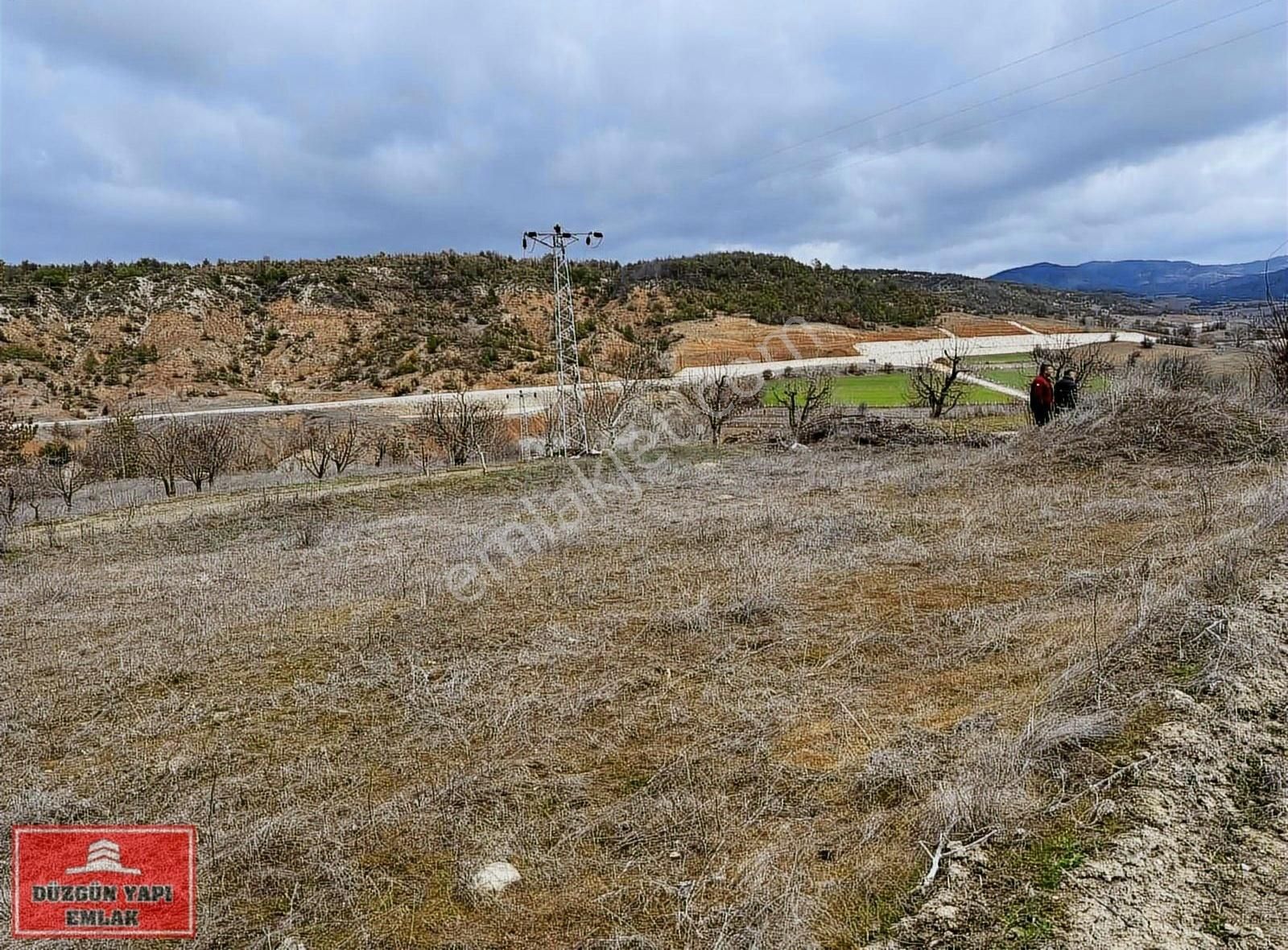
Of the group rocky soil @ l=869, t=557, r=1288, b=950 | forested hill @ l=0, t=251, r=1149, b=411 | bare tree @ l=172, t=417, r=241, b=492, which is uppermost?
forested hill @ l=0, t=251, r=1149, b=411

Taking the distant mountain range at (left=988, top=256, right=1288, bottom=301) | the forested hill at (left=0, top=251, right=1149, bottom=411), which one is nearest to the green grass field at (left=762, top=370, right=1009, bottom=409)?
the forested hill at (left=0, top=251, right=1149, bottom=411)

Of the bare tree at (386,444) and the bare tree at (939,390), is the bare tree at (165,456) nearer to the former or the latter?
the bare tree at (386,444)

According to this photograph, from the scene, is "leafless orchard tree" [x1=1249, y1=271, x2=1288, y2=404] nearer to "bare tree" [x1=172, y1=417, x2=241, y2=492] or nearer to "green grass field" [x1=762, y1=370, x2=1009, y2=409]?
"green grass field" [x1=762, y1=370, x2=1009, y2=409]

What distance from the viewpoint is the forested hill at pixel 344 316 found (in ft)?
117

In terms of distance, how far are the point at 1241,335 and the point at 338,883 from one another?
1278 inches

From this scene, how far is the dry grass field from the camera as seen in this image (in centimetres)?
266

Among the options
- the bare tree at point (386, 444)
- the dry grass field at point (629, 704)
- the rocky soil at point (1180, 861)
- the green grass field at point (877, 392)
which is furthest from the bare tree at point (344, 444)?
the rocky soil at point (1180, 861)

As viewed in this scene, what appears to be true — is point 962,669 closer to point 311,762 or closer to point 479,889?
point 479,889

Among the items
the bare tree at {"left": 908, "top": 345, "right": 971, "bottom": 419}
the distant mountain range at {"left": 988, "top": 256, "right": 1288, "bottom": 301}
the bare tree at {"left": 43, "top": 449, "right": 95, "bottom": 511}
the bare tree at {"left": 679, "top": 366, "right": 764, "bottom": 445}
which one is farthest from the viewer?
the distant mountain range at {"left": 988, "top": 256, "right": 1288, "bottom": 301}

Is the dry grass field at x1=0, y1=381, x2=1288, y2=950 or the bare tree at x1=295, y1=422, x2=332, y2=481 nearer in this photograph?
the dry grass field at x1=0, y1=381, x2=1288, y2=950

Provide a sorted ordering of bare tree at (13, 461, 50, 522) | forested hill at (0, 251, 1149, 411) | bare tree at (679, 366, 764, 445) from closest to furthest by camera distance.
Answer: bare tree at (13, 461, 50, 522)
bare tree at (679, 366, 764, 445)
forested hill at (0, 251, 1149, 411)

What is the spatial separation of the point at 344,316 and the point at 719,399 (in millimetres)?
31084

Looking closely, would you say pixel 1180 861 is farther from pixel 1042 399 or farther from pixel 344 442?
pixel 344 442

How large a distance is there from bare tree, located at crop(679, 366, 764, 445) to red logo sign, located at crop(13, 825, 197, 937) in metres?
15.1
